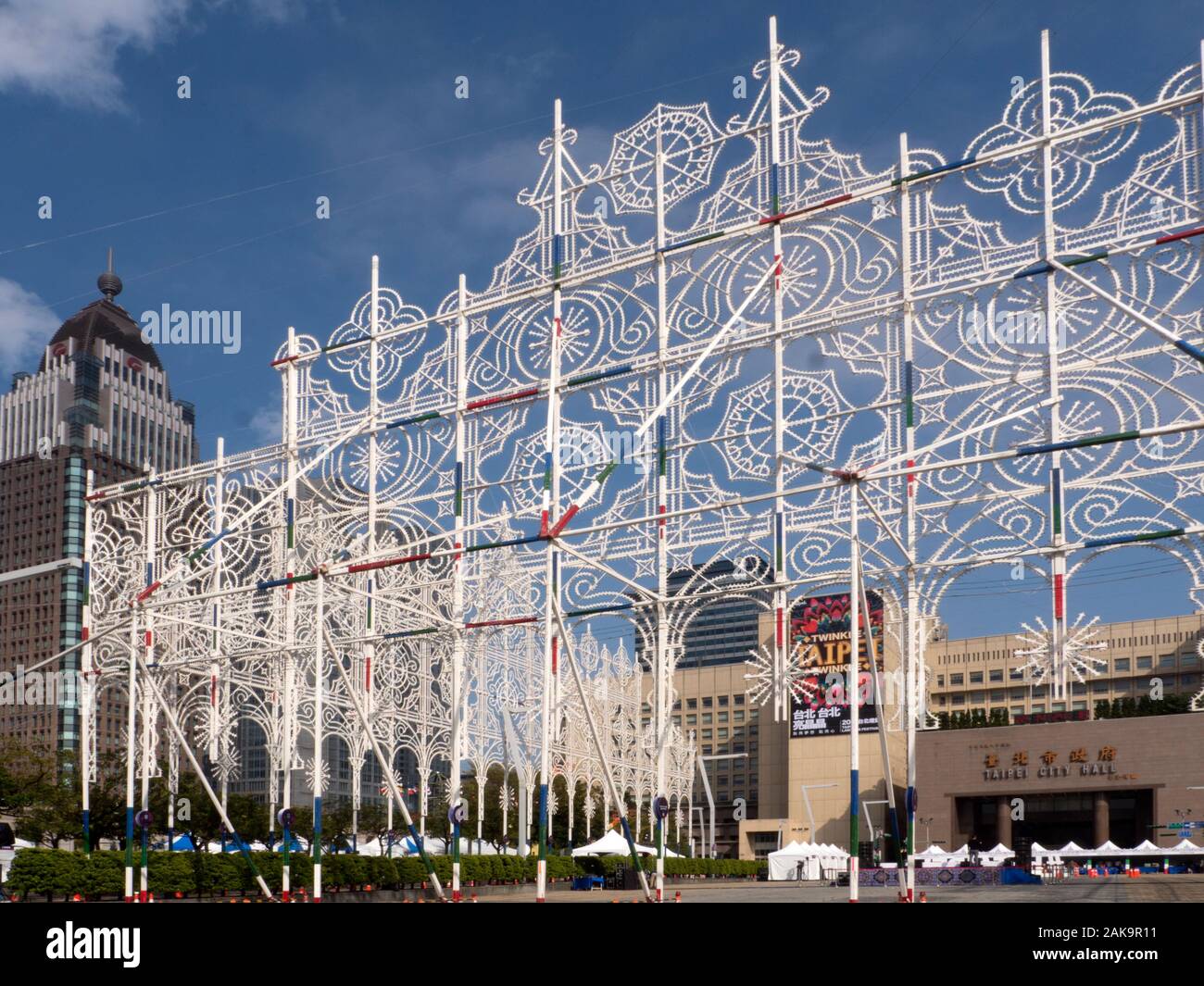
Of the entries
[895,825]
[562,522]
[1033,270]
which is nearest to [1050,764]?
[1033,270]

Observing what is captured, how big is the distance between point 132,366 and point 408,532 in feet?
432

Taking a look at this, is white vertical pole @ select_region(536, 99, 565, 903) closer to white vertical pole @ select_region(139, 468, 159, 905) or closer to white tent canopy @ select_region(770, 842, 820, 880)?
white vertical pole @ select_region(139, 468, 159, 905)

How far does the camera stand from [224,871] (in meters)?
34.1

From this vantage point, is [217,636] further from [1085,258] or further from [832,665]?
[832,665]

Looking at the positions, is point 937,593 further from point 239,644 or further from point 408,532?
point 239,644

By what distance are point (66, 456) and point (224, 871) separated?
121 metres

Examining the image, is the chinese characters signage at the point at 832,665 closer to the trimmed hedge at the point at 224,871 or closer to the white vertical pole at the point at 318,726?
the trimmed hedge at the point at 224,871

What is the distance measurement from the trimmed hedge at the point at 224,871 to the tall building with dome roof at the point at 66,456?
340ft

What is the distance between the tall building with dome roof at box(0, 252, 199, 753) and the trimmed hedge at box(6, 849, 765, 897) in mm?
103534

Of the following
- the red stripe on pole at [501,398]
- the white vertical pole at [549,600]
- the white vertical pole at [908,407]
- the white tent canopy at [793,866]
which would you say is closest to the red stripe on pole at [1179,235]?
the white vertical pole at [908,407]

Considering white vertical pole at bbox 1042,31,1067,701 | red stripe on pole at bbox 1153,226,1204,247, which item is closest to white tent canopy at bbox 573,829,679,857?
white vertical pole at bbox 1042,31,1067,701

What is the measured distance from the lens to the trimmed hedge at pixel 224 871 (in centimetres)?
3045

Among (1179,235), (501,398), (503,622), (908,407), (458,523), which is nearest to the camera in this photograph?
(1179,235)

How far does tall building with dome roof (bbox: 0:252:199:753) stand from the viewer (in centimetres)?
14138
